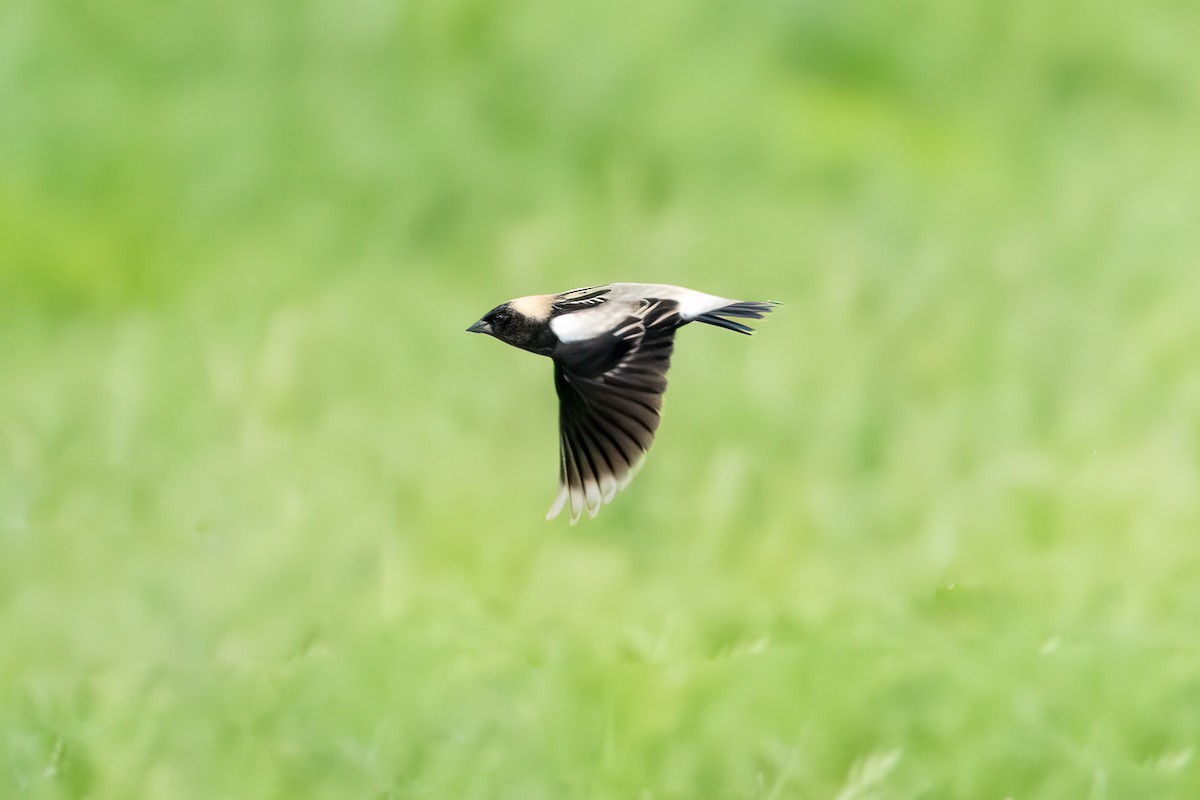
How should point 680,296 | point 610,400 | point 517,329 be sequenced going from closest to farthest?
point 517,329 → point 610,400 → point 680,296

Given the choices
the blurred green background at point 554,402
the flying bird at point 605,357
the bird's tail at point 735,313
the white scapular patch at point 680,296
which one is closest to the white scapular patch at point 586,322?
the flying bird at point 605,357

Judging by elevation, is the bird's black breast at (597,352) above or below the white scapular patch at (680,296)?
below

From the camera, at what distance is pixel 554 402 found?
7.36m

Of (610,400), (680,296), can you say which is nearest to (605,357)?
(610,400)

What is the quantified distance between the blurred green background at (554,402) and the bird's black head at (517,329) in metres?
2.00

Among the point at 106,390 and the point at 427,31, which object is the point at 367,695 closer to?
the point at 106,390

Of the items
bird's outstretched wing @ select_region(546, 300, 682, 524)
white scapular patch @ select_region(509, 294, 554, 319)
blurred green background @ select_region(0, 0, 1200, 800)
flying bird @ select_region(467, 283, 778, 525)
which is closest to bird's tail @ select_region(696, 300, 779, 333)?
flying bird @ select_region(467, 283, 778, 525)

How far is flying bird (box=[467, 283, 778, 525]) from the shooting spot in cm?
532

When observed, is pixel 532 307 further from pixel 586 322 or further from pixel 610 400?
pixel 610 400

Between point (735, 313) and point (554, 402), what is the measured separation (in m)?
2.05

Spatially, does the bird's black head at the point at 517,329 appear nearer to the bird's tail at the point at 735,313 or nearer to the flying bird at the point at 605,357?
the flying bird at the point at 605,357

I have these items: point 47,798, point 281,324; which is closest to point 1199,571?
point 281,324

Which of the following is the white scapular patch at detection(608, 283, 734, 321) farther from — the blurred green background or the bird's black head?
the blurred green background

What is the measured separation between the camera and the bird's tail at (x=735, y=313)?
537cm
